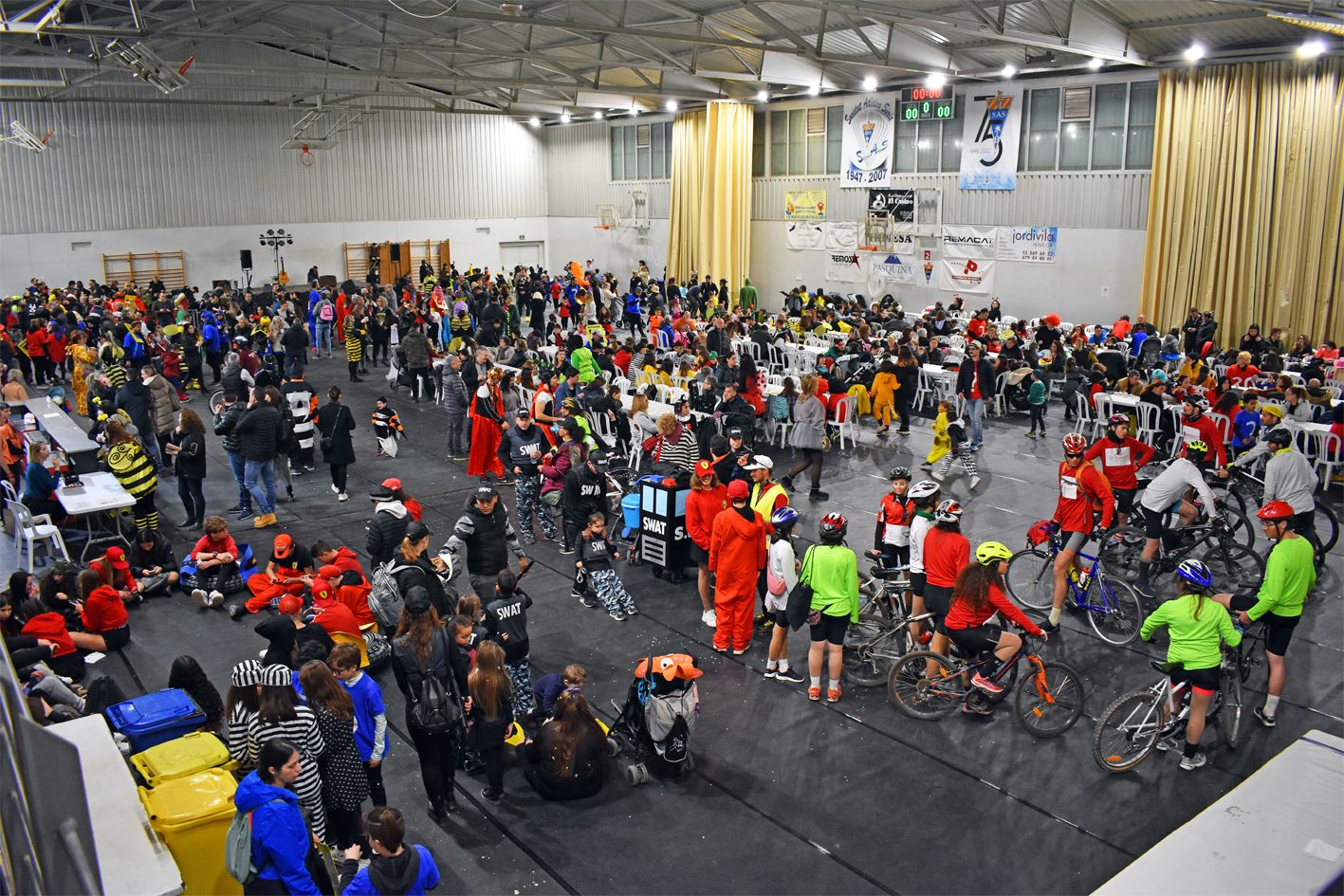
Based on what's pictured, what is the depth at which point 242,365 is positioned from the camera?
15.1 m

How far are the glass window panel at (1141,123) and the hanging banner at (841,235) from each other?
7.26 meters

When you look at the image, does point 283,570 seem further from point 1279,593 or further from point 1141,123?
point 1141,123

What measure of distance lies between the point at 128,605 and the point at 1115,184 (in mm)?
19494

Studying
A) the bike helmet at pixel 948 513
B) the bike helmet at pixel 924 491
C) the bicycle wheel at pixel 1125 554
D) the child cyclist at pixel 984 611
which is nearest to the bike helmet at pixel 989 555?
the child cyclist at pixel 984 611

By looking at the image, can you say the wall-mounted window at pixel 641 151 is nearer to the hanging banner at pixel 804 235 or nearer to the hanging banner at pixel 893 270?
the hanging banner at pixel 804 235

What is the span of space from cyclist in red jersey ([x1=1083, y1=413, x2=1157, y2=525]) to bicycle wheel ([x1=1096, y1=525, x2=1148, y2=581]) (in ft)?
0.46

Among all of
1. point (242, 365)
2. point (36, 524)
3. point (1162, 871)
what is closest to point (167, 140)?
point (242, 365)

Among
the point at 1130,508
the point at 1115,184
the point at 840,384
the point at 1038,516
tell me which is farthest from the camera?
the point at 1115,184

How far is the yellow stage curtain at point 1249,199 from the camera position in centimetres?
1734

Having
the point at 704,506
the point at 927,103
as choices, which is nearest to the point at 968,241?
the point at 927,103

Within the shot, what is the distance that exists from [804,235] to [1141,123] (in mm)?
9393

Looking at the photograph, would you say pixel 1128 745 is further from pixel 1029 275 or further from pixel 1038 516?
pixel 1029 275

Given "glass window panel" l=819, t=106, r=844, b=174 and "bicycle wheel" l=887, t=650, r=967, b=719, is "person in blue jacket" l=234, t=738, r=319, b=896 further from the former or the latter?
"glass window panel" l=819, t=106, r=844, b=174

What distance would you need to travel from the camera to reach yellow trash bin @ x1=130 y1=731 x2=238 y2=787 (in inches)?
194
